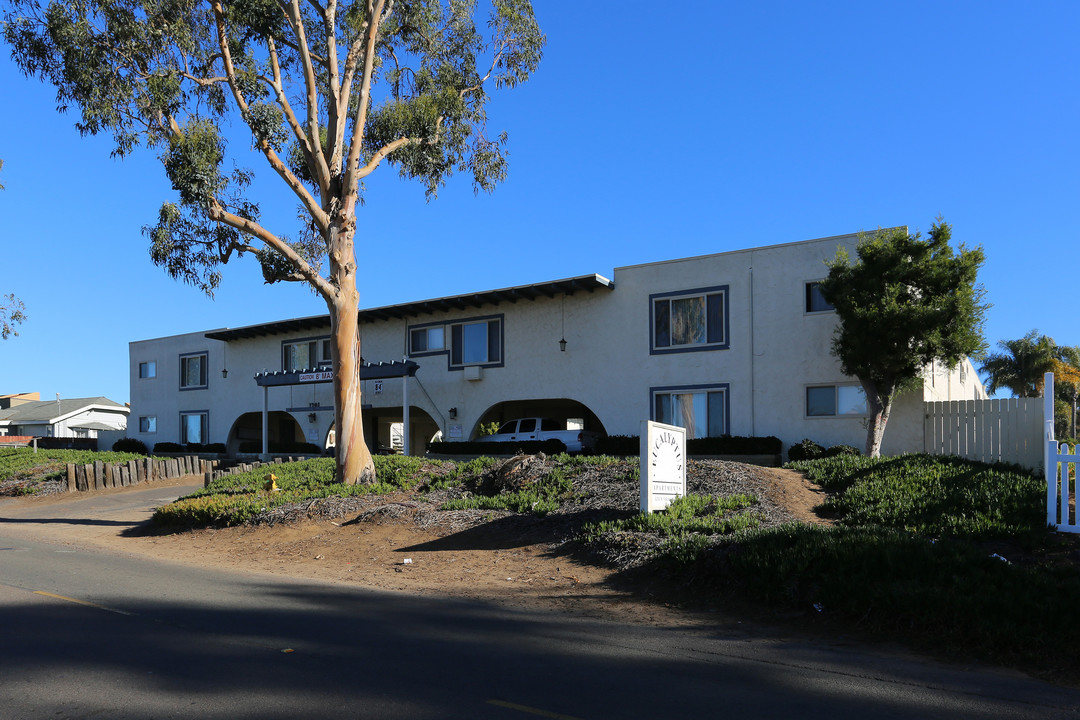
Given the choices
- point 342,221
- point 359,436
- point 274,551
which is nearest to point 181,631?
point 274,551

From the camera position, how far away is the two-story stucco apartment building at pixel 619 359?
876 inches

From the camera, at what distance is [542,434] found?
25703 mm

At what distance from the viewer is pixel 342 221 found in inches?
673

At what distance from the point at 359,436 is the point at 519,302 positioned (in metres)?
11.9

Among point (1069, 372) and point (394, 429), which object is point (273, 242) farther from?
point (1069, 372)

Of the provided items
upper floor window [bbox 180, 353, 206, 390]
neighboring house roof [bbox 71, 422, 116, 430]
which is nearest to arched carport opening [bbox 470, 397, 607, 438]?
upper floor window [bbox 180, 353, 206, 390]

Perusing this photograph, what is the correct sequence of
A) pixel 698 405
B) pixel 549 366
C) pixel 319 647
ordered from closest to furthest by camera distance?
pixel 319 647 → pixel 698 405 → pixel 549 366

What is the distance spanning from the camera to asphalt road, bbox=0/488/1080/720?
5.02 m

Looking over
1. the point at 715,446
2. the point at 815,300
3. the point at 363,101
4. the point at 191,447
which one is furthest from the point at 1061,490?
→ the point at 191,447

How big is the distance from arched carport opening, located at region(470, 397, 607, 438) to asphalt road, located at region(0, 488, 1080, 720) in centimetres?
2106

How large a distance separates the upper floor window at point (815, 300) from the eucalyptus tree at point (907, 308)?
2317 millimetres

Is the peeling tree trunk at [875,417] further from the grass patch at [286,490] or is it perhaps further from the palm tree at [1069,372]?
the palm tree at [1069,372]

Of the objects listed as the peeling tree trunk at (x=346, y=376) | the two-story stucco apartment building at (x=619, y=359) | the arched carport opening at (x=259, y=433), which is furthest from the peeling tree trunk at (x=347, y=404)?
the arched carport opening at (x=259, y=433)

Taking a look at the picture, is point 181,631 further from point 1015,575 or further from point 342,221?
point 342,221
